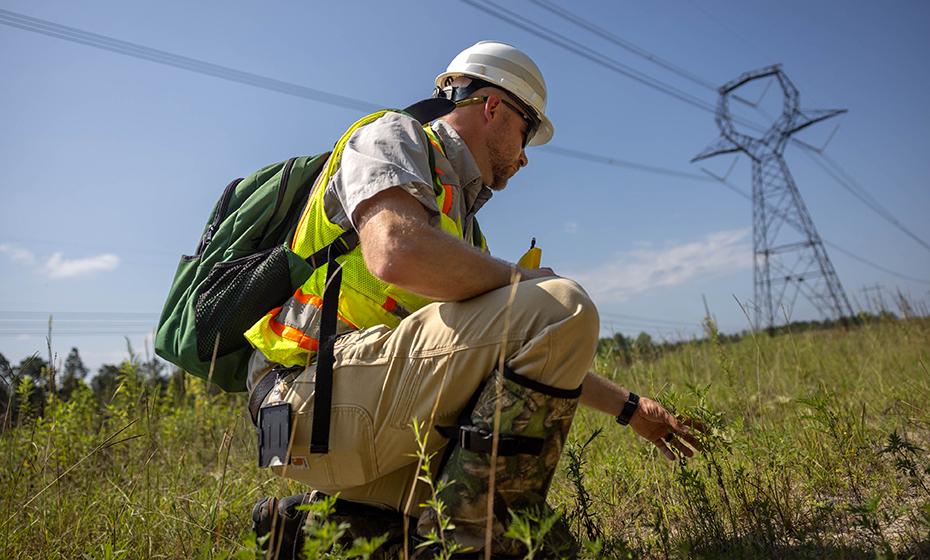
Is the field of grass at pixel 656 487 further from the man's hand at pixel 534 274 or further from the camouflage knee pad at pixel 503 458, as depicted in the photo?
the man's hand at pixel 534 274

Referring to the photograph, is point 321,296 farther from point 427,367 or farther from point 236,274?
point 427,367

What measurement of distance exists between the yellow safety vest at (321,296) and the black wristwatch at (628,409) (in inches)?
36.3

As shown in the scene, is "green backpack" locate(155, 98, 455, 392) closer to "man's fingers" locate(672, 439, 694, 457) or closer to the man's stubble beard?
the man's stubble beard

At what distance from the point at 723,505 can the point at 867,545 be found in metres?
0.50

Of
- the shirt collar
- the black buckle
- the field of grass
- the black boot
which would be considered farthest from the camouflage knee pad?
the shirt collar

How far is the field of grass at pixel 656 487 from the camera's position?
2047mm

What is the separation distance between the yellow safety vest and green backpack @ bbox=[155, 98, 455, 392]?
0.14ft

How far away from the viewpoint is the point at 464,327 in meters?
1.86

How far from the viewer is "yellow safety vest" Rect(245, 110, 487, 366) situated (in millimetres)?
2023

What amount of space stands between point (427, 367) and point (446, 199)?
0.68 meters

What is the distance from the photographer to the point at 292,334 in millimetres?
2029

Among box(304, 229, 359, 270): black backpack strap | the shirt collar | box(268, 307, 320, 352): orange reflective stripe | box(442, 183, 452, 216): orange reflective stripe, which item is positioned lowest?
box(268, 307, 320, 352): orange reflective stripe

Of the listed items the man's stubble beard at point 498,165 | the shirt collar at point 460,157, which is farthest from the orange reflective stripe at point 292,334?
the man's stubble beard at point 498,165

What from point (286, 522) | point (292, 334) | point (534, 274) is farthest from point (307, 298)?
point (286, 522)
